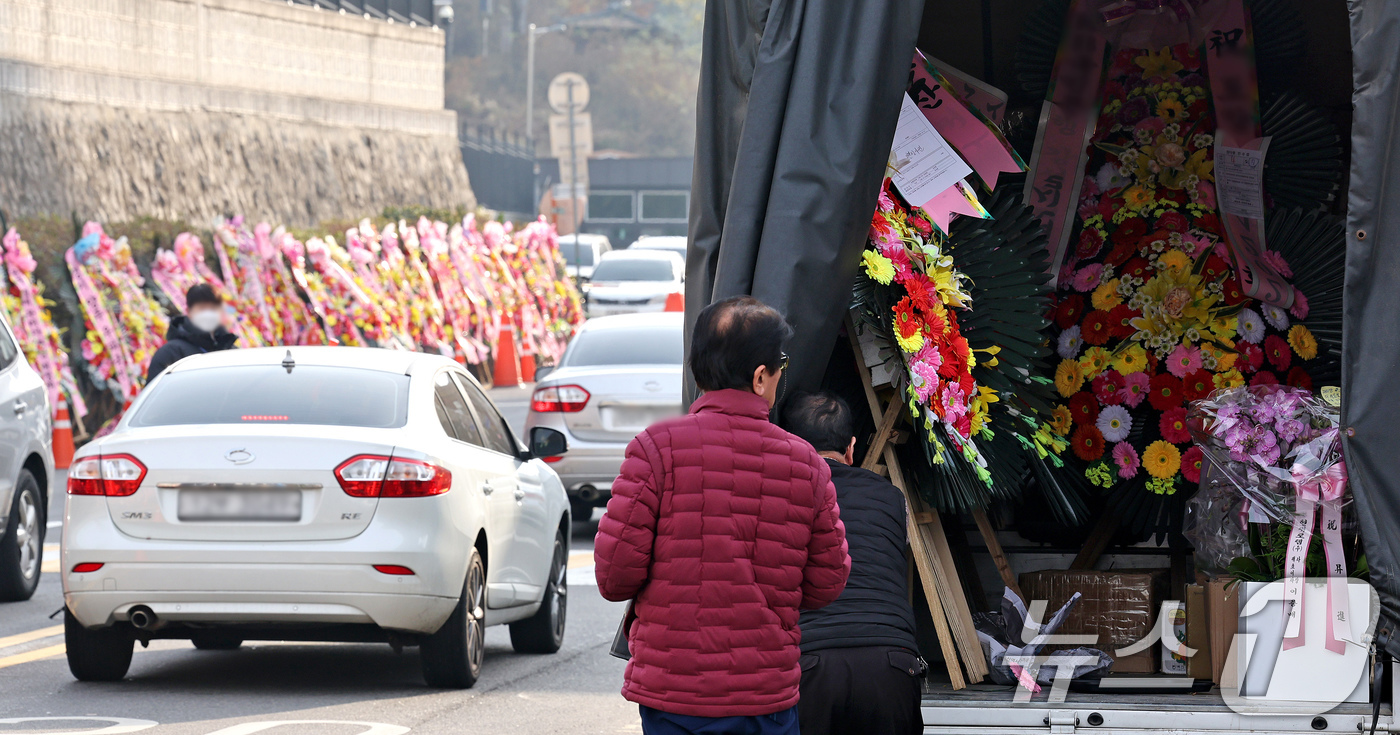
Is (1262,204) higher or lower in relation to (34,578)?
higher

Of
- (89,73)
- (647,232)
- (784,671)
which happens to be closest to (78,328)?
(89,73)

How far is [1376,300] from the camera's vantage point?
4141 millimetres

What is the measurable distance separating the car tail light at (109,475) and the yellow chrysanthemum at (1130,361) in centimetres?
402

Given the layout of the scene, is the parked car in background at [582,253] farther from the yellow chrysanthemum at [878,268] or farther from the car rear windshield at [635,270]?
the yellow chrysanthemum at [878,268]

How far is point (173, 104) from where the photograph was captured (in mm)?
31766

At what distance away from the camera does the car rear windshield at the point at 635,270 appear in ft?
103

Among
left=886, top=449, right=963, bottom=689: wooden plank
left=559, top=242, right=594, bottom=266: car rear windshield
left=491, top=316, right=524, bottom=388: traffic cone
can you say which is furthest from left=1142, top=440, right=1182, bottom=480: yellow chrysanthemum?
left=559, top=242, right=594, bottom=266: car rear windshield

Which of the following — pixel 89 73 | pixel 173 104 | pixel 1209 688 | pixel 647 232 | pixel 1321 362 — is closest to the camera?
pixel 1209 688

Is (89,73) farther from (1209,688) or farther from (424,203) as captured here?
(1209,688)

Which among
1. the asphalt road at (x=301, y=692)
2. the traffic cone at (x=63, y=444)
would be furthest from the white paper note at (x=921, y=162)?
the traffic cone at (x=63, y=444)

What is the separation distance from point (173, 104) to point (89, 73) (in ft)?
8.69

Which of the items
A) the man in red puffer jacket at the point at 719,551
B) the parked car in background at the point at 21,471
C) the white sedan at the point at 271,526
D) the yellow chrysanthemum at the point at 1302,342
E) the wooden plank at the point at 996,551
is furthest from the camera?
the parked car in background at the point at 21,471

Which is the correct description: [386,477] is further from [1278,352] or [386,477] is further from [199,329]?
[199,329]

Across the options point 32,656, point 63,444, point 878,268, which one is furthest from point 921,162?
point 63,444
